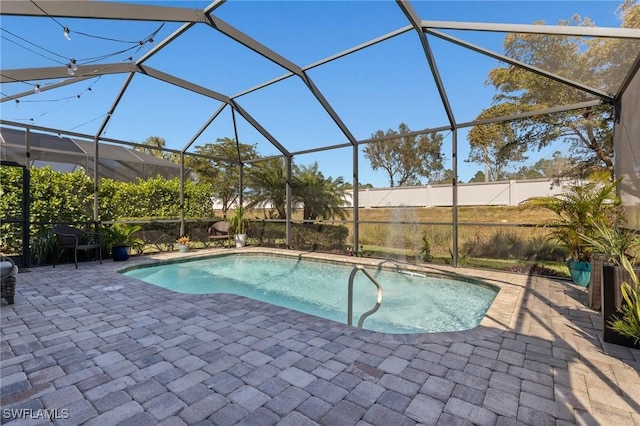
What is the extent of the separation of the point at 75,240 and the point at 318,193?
20.6 ft

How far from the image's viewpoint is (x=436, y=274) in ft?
20.8

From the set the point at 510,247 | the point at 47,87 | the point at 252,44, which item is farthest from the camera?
the point at 510,247

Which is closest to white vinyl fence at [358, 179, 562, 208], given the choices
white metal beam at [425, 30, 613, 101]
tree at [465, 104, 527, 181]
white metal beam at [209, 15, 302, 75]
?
tree at [465, 104, 527, 181]

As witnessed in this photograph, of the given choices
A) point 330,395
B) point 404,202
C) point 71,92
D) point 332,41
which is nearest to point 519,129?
point 404,202

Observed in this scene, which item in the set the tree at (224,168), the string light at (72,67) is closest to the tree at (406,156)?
the tree at (224,168)

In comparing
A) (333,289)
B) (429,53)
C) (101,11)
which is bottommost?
(333,289)

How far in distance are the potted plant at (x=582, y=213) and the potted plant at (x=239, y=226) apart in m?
8.39

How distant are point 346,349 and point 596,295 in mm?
3452

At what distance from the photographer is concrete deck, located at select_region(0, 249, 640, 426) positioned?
6.06 ft

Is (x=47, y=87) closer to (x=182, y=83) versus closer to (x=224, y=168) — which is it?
(x=182, y=83)

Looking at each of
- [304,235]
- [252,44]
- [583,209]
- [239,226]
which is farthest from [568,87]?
[239,226]

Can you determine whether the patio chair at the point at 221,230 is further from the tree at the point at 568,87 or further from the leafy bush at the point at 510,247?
the tree at the point at 568,87

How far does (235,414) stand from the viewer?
184 cm

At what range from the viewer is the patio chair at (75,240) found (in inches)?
253
